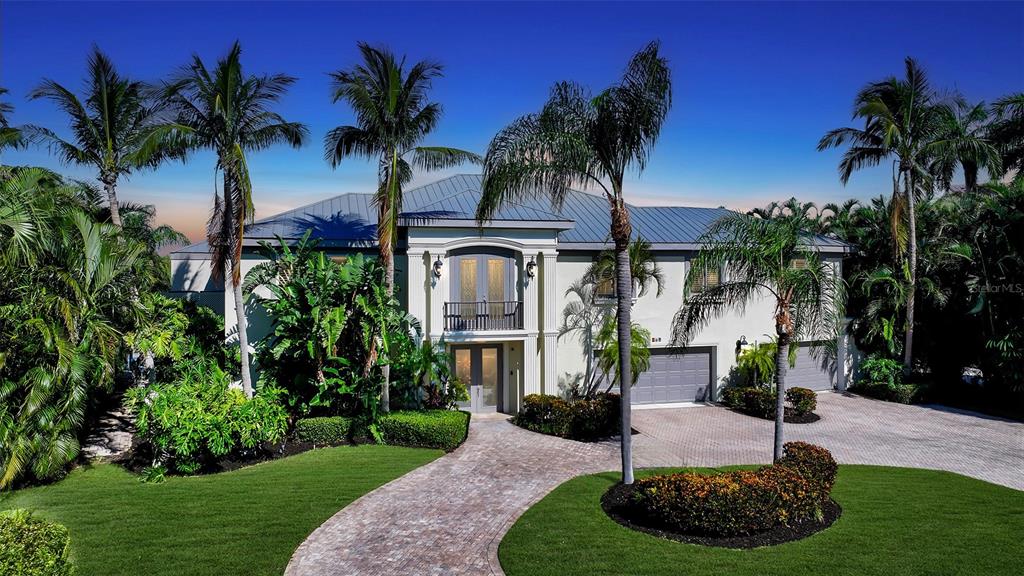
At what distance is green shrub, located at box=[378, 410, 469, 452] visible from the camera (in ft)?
48.6

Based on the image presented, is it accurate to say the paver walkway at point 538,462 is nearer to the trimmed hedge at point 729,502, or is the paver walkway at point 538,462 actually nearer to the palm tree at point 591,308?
the palm tree at point 591,308

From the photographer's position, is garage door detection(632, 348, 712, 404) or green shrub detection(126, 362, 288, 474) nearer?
green shrub detection(126, 362, 288, 474)

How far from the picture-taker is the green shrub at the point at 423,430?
14.8 m

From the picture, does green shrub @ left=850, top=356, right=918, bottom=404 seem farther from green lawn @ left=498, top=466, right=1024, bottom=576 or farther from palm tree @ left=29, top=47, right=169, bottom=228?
palm tree @ left=29, top=47, right=169, bottom=228

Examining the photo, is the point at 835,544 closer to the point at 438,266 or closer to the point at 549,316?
the point at 549,316

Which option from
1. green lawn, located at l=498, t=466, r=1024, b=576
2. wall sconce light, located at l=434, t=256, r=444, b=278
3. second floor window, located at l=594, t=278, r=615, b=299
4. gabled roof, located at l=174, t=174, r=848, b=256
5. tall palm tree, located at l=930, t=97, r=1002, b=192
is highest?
tall palm tree, located at l=930, t=97, r=1002, b=192

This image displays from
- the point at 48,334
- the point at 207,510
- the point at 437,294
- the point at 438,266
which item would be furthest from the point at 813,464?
the point at 48,334

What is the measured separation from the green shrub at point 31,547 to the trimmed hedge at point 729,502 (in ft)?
26.0

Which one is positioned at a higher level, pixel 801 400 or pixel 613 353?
pixel 613 353

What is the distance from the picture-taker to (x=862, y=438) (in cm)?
1633

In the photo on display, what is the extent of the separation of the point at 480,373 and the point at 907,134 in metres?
17.2

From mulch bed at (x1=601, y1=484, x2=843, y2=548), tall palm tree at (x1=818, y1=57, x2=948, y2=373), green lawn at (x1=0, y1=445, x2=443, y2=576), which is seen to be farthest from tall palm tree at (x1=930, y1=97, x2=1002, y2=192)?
green lawn at (x1=0, y1=445, x2=443, y2=576)

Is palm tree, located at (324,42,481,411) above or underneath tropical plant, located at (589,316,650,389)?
above

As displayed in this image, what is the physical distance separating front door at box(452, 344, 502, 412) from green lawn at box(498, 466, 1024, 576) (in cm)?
811
